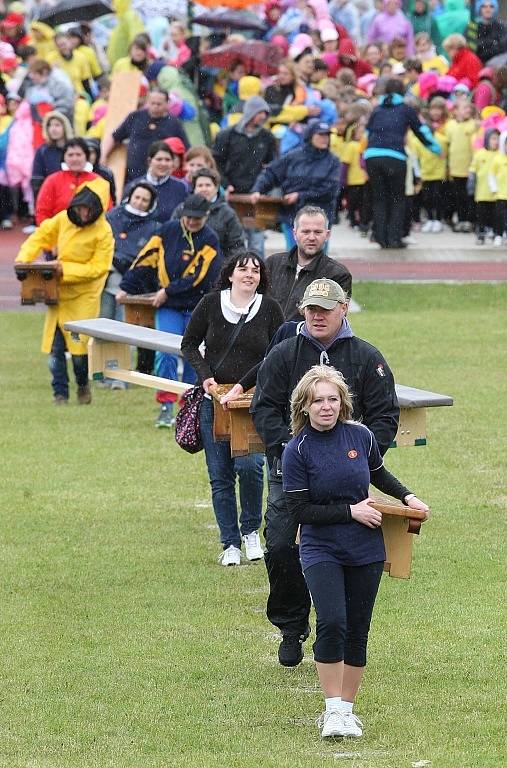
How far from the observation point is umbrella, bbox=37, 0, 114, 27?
28.0m

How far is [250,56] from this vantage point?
27188 mm

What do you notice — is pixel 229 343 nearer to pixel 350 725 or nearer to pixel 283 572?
pixel 283 572

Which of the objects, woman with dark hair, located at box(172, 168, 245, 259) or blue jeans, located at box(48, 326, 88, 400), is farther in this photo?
blue jeans, located at box(48, 326, 88, 400)

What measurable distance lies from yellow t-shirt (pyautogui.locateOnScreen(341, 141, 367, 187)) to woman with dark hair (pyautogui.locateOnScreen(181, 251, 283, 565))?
52.8 ft

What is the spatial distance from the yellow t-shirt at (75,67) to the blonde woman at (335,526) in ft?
70.3

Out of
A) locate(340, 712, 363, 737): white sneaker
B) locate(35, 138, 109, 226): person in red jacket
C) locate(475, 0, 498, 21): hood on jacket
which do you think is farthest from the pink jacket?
locate(340, 712, 363, 737): white sneaker

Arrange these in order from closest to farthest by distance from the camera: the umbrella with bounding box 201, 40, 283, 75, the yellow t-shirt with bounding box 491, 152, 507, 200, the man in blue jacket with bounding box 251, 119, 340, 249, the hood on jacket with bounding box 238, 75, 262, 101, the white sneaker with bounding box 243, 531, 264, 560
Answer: the white sneaker with bounding box 243, 531, 264, 560, the man in blue jacket with bounding box 251, 119, 340, 249, the yellow t-shirt with bounding box 491, 152, 507, 200, the hood on jacket with bounding box 238, 75, 262, 101, the umbrella with bounding box 201, 40, 283, 75

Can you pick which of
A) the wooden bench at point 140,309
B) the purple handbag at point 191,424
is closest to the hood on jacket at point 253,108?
the wooden bench at point 140,309

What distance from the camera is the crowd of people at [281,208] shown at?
6.65 metres

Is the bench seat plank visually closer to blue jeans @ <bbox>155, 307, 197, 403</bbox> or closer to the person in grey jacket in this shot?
blue jeans @ <bbox>155, 307, 197, 403</bbox>

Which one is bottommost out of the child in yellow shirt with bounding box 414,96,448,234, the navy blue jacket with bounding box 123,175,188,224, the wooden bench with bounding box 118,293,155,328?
the child in yellow shirt with bounding box 414,96,448,234

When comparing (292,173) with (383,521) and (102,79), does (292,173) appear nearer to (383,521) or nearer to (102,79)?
(102,79)

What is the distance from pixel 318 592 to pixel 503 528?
151 inches

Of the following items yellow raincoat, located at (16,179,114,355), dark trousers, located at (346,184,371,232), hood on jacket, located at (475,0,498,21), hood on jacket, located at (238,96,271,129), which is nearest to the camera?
yellow raincoat, located at (16,179,114,355)
